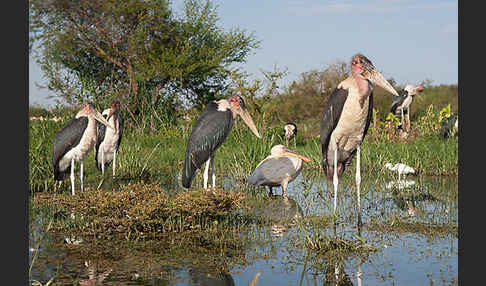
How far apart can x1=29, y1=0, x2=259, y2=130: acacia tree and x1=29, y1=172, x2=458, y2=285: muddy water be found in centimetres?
1166

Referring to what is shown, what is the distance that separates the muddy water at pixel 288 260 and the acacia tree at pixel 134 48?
1166 centimetres

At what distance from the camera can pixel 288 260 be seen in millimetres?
Answer: 4418

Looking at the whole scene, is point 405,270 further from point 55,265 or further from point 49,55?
point 49,55

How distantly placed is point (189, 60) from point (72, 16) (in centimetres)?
419

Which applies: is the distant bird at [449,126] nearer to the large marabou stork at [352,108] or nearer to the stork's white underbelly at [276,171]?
the stork's white underbelly at [276,171]

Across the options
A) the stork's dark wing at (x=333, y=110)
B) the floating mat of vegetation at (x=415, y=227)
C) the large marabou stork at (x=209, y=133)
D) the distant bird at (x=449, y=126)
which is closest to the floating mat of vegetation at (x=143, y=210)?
the large marabou stork at (x=209, y=133)

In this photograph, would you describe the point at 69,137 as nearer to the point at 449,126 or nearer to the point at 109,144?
the point at 109,144

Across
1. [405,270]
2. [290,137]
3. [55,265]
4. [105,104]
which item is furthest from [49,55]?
[405,270]

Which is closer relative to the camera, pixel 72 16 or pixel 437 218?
pixel 437 218

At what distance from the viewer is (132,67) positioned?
18328 mm

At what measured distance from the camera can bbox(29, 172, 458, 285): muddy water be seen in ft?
12.9

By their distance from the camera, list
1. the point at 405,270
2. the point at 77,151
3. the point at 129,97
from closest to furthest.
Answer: the point at 405,270
the point at 77,151
the point at 129,97

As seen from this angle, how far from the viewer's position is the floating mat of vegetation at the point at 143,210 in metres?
5.19

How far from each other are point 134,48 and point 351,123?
13.2 meters
